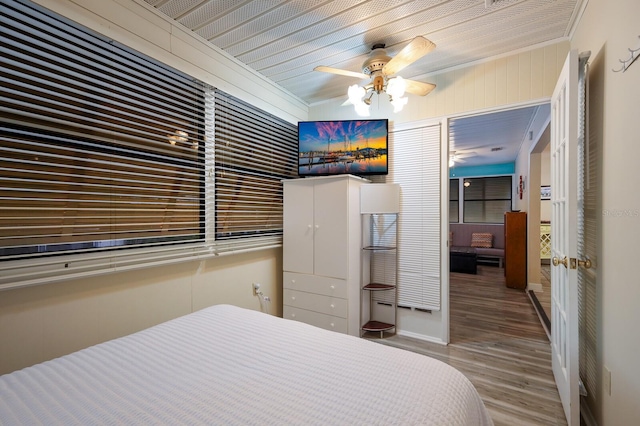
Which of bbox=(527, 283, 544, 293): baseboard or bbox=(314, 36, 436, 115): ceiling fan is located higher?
bbox=(314, 36, 436, 115): ceiling fan

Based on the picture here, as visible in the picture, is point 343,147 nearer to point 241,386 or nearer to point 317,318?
point 317,318

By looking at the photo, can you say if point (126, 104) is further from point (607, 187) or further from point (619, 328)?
point (619, 328)

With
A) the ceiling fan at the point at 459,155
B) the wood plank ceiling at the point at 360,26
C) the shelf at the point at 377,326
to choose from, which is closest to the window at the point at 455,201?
the ceiling fan at the point at 459,155

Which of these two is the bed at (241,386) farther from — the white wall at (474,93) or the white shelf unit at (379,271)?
the white wall at (474,93)

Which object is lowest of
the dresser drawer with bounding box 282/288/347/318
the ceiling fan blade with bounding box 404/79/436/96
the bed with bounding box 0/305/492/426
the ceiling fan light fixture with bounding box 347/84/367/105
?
the dresser drawer with bounding box 282/288/347/318

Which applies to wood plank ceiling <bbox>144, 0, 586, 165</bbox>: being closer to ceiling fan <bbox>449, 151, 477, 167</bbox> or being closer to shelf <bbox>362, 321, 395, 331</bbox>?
shelf <bbox>362, 321, 395, 331</bbox>

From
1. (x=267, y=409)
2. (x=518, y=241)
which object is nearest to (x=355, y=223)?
(x=267, y=409)

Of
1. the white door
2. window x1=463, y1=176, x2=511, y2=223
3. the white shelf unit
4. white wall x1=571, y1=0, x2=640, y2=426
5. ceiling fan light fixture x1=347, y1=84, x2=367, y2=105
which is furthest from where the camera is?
window x1=463, y1=176, x2=511, y2=223

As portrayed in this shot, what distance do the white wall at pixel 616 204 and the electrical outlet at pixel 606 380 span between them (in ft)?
0.06

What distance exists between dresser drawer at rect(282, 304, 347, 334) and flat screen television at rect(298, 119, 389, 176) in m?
1.41

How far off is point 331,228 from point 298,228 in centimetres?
37

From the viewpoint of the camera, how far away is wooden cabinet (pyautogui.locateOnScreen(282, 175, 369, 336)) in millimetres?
2510

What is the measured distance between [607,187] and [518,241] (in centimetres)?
370

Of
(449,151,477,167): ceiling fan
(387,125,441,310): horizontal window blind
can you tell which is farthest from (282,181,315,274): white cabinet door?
(449,151,477,167): ceiling fan
